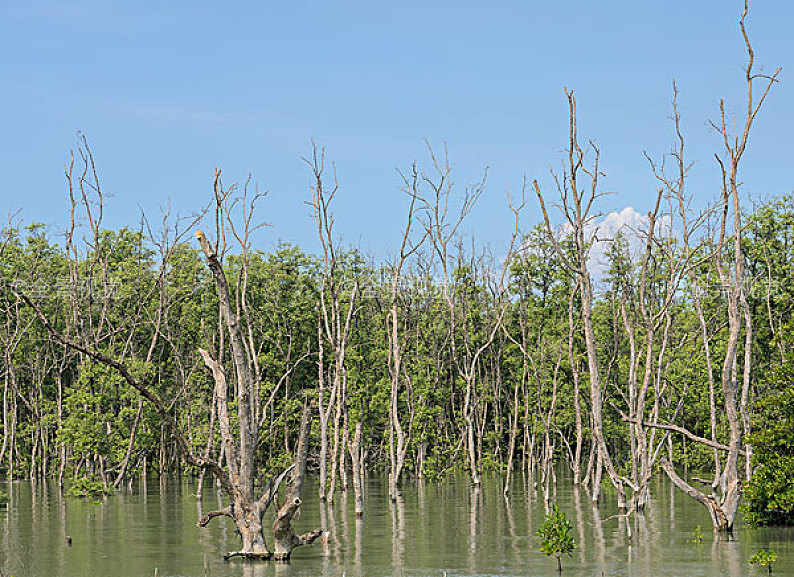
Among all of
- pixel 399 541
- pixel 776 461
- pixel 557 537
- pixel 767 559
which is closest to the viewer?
pixel 767 559

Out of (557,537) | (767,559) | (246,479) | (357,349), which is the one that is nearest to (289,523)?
(246,479)

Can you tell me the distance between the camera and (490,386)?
51.1 meters

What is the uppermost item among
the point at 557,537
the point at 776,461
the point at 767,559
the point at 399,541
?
the point at 776,461

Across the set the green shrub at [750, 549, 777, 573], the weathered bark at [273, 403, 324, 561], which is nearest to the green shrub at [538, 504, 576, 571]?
the green shrub at [750, 549, 777, 573]

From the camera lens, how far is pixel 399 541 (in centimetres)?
2567

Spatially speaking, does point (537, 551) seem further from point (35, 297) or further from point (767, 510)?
point (35, 297)

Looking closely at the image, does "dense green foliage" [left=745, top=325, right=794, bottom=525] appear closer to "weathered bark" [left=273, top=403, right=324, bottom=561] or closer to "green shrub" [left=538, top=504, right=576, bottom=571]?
"green shrub" [left=538, top=504, right=576, bottom=571]

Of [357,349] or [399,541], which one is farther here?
[357,349]

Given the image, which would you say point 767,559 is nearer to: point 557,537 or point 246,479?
point 557,537

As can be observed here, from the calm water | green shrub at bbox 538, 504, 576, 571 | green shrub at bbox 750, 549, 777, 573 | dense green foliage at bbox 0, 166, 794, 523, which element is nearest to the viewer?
green shrub at bbox 750, 549, 777, 573

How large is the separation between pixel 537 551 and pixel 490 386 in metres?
27.8

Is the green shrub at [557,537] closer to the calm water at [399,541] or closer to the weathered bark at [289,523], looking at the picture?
the calm water at [399,541]

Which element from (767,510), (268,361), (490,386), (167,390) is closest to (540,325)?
(490,386)

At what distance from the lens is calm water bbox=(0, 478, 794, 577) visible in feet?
67.8
